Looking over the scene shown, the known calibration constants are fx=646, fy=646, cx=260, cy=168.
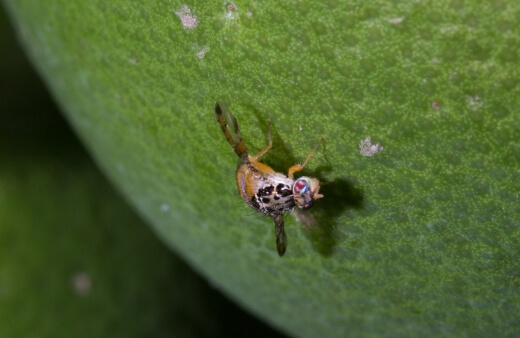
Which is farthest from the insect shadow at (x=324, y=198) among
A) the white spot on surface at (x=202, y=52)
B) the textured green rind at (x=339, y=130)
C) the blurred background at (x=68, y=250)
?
the blurred background at (x=68, y=250)

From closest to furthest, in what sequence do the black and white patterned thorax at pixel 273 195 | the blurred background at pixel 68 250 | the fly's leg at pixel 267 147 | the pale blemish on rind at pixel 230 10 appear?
the pale blemish on rind at pixel 230 10 → the fly's leg at pixel 267 147 → the black and white patterned thorax at pixel 273 195 → the blurred background at pixel 68 250

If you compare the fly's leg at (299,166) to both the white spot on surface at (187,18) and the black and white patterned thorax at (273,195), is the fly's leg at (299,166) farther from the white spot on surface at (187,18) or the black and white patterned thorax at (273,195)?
the white spot on surface at (187,18)

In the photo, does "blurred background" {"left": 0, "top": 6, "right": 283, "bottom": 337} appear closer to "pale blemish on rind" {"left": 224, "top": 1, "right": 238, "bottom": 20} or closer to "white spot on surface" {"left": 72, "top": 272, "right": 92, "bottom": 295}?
"white spot on surface" {"left": 72, "top": 272, "right": 92, "bottom": 295}

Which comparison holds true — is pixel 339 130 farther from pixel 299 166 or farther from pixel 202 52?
pixel 202 52

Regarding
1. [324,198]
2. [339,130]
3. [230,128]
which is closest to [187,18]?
[230,128]

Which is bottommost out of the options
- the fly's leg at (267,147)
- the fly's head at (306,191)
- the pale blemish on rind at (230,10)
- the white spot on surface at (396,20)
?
the fly's head at (306,191)

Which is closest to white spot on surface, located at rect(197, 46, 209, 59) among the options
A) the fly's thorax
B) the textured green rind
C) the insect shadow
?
the textured green rind
